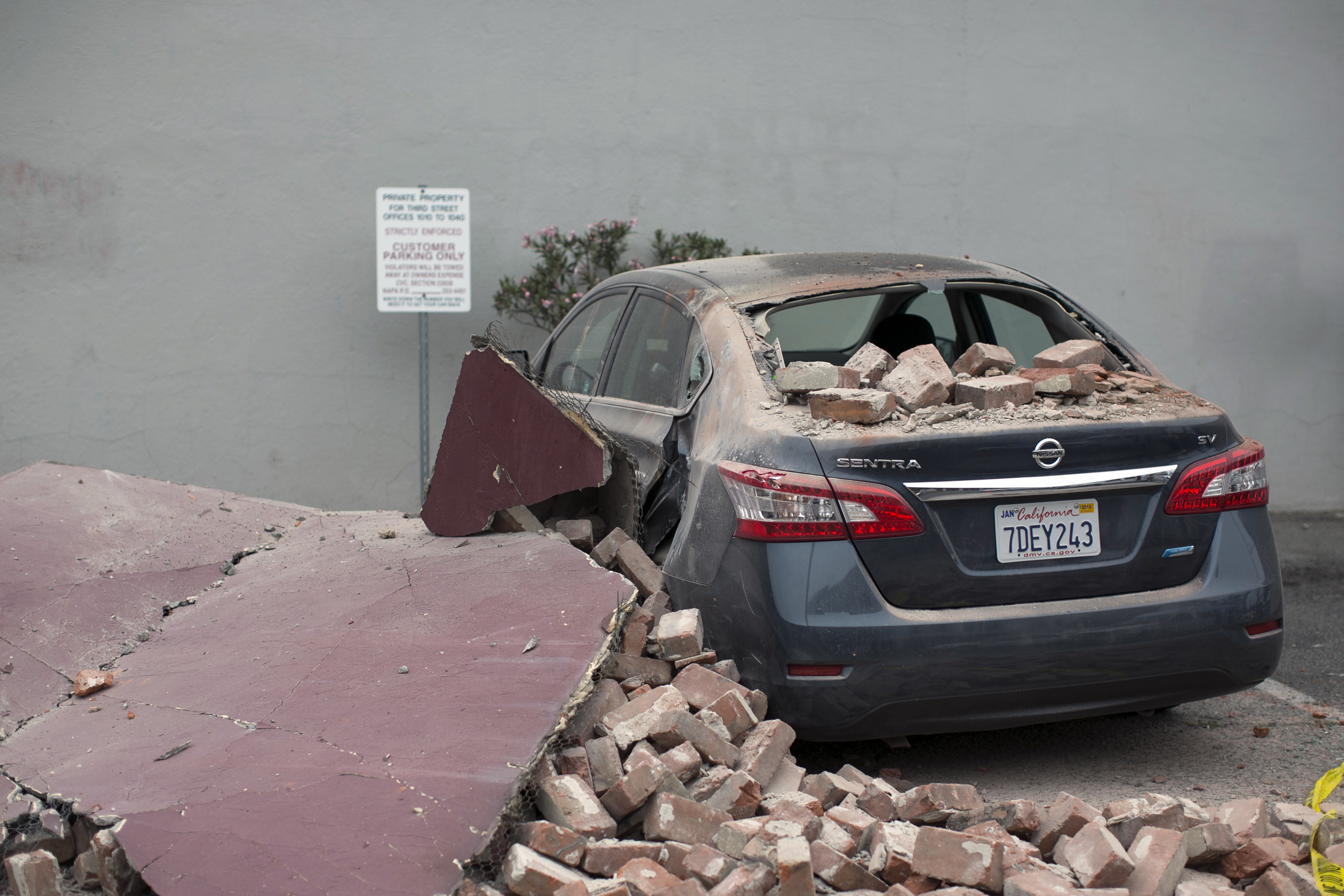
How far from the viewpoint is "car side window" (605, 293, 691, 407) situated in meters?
3.49

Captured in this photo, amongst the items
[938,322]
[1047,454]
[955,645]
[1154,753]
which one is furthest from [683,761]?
[938,322]

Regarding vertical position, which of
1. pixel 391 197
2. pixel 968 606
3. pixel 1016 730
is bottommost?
pixel 1016 730

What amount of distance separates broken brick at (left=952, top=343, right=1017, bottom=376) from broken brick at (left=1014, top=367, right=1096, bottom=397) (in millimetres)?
128

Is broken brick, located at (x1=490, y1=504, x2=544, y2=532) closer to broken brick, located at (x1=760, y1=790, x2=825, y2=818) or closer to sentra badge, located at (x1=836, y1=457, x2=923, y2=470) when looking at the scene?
sentra badge, located at (x1=836, y1=457, x2=923, y2=470)

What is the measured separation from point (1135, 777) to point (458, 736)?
2.11 meters

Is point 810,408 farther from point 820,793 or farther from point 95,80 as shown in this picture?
point 95,80

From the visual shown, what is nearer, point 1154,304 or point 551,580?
point 551,580

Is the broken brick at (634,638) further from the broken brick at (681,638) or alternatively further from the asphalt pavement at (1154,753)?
the asphalt pavement at (1154,753)

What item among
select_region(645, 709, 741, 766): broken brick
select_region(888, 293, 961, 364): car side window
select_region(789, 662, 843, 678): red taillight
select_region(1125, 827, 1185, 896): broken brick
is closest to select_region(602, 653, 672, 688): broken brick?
select_region(645, 709, 741, 766): broken brick

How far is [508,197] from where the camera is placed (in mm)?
7711

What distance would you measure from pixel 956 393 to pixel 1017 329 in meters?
0.97

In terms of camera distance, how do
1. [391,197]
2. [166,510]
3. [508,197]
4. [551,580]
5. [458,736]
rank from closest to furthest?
1. [458,736]
2. [551,580]
3. [166,510]
4. [391,197]
5. [508,197]

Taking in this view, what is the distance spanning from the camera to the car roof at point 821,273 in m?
3.41

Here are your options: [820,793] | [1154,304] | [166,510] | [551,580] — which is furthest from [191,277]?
[1154,304]
